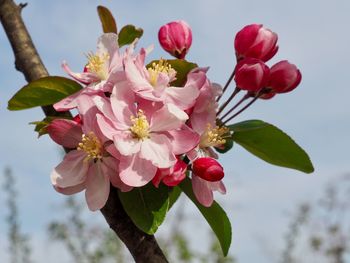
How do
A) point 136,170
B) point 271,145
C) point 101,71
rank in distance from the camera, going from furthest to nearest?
point 271,145
point 101,71
point 136,170

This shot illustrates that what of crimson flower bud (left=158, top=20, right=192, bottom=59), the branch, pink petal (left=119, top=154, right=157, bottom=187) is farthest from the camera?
crimson flower bud (left=158, top=20, right=192, bottom=59)

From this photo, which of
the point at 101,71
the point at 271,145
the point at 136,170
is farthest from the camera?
the point at 271,145

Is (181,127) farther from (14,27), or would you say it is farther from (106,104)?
(14,27)

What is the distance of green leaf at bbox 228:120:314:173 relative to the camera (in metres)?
1.14

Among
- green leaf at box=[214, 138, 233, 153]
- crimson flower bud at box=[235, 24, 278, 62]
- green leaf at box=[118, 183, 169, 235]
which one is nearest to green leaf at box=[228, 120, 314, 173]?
green leaf at box=[214, 138, 233, 153]

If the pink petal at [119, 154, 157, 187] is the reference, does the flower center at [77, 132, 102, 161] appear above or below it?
above

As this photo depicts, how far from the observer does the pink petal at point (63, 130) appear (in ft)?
3.27

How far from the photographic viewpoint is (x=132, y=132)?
981 mm

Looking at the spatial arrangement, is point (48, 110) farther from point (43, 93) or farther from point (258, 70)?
point (258, 70)

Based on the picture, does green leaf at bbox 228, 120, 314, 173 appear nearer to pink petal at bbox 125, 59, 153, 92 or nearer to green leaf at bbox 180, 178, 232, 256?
green leaf at bbox 180, 178, 232, 256

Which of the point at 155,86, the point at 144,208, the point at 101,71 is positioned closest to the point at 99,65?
the point at 101,71

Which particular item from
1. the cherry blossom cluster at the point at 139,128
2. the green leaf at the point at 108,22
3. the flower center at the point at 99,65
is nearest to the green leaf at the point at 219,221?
the cherry blossom cluster at the point at 139,128

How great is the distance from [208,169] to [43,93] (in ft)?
0.98

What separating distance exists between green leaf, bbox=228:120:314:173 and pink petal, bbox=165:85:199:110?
6.9 inches
